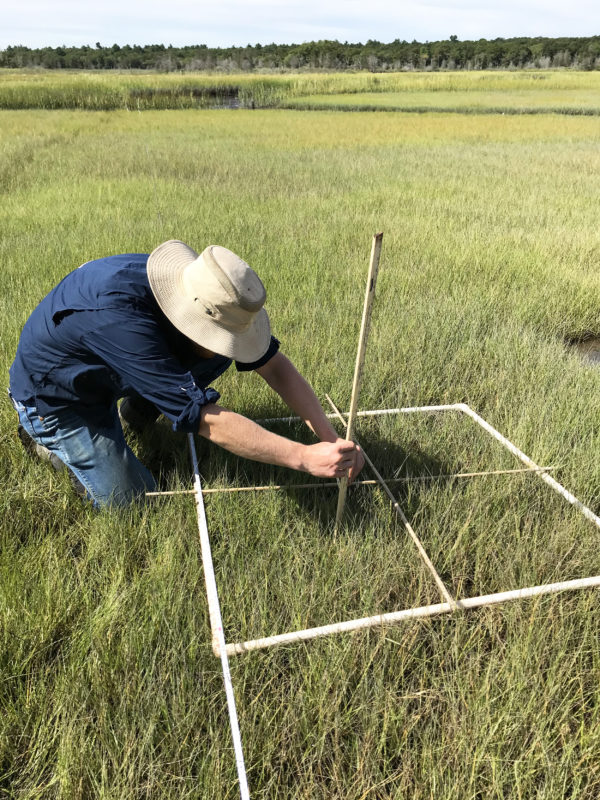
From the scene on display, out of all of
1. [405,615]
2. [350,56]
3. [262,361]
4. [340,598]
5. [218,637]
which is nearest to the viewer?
[218,637]

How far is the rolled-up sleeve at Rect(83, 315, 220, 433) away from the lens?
138cm

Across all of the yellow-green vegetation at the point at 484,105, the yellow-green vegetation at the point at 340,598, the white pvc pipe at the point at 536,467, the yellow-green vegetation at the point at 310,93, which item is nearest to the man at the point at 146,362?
the yellow-green vegetation at the point at 340,598

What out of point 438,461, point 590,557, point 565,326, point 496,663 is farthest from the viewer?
point 565,326

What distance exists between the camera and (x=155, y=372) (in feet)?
4.52

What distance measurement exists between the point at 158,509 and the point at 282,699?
77 centimetres

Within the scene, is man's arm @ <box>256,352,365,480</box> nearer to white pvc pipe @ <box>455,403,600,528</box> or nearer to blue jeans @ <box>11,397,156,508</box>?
blue jeans @ <box>11,397,156,508</box>

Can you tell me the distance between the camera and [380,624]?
1.34 meters

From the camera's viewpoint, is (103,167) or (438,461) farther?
(103,167)

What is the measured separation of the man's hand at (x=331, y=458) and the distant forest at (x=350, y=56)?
70.0 meters

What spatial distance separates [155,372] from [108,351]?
6.7 inches

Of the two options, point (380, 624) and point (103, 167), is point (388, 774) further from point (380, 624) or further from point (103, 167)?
point (103, 167)

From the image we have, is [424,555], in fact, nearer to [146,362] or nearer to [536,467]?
[536,467]

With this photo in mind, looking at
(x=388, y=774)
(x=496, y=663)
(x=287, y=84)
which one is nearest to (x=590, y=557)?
(x=496, y=663)

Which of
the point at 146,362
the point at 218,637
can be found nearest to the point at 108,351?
the point at 146,362
